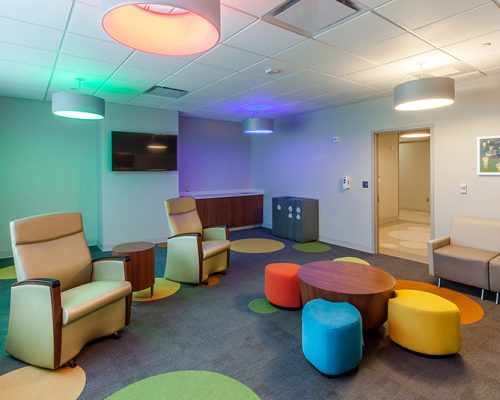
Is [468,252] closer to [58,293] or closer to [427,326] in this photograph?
[427,326]

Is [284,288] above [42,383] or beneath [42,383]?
above

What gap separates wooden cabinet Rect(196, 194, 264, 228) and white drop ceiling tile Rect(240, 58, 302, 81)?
11.9 feet

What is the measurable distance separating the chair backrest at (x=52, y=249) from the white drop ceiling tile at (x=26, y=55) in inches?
69.1

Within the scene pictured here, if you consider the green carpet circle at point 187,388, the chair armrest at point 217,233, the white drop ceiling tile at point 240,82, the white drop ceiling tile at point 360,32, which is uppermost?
the white drop ceiling tile at point 240,82

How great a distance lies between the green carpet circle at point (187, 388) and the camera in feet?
6.86

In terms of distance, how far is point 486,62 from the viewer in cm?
366

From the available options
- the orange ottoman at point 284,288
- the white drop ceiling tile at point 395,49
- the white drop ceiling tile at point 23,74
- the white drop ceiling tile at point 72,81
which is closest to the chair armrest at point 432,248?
the orange ottoman at point 284,288

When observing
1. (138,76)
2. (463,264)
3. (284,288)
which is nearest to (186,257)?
(284,288)

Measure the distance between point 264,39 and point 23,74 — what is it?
3240mm

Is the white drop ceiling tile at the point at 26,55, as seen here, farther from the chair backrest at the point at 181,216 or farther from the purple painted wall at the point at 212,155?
the purple painted wall at the point at 212,155

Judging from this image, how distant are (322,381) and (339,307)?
55 centimetres

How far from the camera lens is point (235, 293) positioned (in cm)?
386

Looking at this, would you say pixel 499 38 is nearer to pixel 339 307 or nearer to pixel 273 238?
pixel 339 307

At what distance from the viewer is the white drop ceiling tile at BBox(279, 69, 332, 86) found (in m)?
4.06
